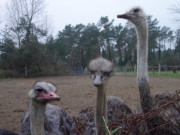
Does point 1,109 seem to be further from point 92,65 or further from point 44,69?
point 44,69

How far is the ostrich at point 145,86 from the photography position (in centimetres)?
170

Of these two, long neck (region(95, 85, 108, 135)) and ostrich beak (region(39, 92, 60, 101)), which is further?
long neck (region(95, 85, 108, 135))

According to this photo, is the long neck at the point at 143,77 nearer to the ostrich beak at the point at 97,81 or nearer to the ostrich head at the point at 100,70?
the ostrich head at the point at 100,70

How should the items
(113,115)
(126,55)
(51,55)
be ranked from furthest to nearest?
(126,55), (51,55), (113,115)

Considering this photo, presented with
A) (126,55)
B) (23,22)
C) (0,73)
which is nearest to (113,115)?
(0,73)

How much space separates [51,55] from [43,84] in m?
20.8

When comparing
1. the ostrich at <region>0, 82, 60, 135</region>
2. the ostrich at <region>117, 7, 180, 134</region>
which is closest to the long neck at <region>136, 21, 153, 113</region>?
the ostrich at <region>117, 7, 180, 134</region>

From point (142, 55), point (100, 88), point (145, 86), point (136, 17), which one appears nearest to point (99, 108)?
point (100, 88)

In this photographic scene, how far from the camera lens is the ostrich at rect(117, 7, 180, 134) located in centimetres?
170

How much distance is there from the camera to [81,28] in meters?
28.2

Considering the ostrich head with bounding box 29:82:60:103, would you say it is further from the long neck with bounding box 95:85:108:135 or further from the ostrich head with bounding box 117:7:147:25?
the ostrich head with bounding box 117:7:147:25

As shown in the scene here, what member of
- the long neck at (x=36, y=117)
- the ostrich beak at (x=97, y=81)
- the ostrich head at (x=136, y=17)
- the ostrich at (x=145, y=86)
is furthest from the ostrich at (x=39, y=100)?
the ostrich head at (x=136, y=17)

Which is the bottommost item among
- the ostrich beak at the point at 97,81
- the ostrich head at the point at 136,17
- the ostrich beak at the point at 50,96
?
the ostrich beak at the point at 50,96

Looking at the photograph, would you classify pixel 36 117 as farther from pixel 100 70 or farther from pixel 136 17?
pixel 136 17
